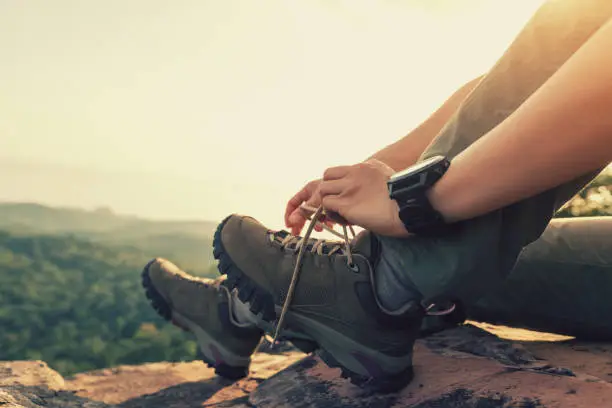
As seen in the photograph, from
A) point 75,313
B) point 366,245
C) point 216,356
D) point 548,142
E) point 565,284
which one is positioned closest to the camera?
point 548,142

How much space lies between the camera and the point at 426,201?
1109 millimetres

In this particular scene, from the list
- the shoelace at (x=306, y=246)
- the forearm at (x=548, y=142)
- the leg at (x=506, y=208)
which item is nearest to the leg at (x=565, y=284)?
the leg at (x=506, y=208)

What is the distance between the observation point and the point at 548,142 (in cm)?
94

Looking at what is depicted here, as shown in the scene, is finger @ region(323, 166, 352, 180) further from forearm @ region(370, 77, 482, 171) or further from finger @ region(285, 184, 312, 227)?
forearm @ region(370, 77, 482, 171)

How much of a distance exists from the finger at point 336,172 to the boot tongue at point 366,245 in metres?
0.21

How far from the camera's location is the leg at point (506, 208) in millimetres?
1138

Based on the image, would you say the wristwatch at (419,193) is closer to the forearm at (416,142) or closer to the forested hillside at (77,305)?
the forearm at (416,142)

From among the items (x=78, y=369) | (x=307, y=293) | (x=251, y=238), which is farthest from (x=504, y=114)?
(x=78, y=369)

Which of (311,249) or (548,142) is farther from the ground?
(548,142)

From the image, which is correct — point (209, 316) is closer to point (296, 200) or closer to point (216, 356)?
point (216, 356)

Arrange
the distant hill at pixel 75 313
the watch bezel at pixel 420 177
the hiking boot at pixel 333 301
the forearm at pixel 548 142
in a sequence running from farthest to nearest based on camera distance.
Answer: the distant hill at pixel 75 313
the hiking boot at pixel 333 301
the watch bezel at pixel 420 177
the forearm at pixel 548 142

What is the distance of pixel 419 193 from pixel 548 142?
10.4 inches

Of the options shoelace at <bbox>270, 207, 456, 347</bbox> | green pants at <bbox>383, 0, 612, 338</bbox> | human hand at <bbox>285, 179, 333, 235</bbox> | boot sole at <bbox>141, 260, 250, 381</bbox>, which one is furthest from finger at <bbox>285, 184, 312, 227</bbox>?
boot sole at <bbox>141, 260, 250, 381</bbox>

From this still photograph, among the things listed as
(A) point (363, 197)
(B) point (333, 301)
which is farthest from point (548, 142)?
(B) point (333, 301)
